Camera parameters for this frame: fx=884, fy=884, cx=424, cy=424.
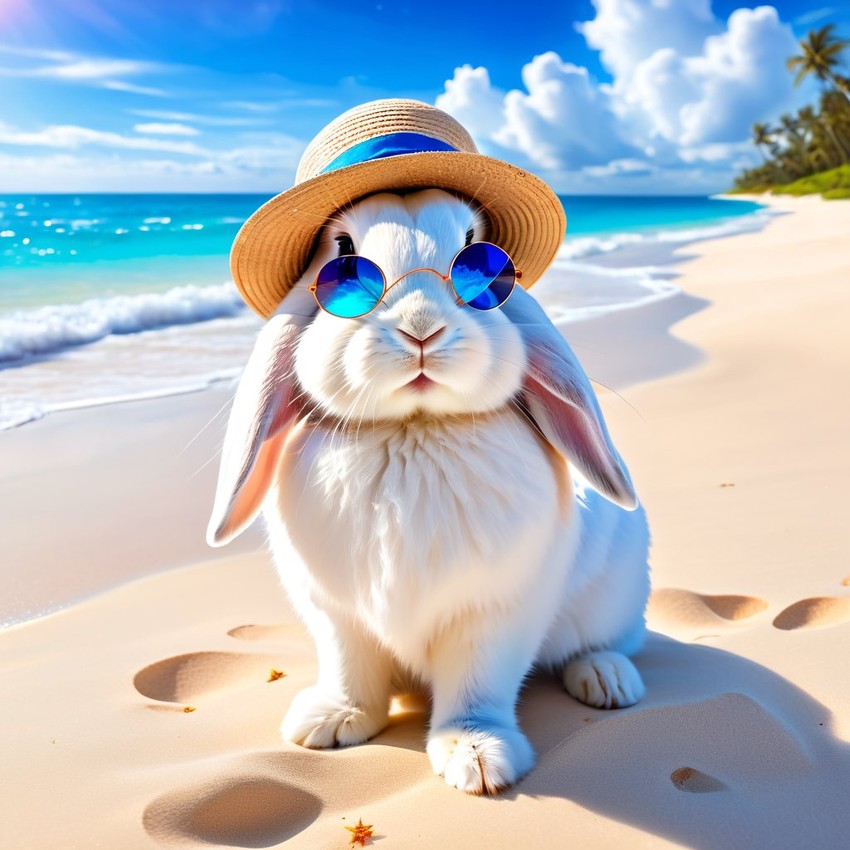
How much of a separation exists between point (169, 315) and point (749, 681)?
8596 millimetres

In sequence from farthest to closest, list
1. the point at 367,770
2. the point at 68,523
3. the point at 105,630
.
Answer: the point at 68,523, the point at 105,630, the point at 367,770

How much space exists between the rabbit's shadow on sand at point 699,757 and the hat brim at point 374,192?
1031 millimetres

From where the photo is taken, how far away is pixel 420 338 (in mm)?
1531

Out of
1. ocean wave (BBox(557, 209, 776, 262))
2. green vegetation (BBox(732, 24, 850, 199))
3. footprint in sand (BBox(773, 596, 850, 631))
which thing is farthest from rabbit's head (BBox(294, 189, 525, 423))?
green vegetation (BBox(732, 24, 850, 199))

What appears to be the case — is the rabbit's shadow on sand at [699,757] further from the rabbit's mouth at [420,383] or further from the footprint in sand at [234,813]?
the rabbit's mouth at [420,383]

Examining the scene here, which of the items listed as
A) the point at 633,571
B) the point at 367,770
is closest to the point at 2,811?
the point at 367,770

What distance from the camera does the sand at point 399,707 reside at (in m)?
1.58

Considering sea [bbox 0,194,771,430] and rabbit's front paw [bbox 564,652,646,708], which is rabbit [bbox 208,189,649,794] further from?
sea [bbox 0,194,771,430]

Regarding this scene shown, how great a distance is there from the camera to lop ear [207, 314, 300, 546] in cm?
169

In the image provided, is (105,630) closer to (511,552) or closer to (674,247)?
(511,552)

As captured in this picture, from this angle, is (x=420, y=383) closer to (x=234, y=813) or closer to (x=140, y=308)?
(x=234, y=813)

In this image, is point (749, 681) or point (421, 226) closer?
point (421, 226)

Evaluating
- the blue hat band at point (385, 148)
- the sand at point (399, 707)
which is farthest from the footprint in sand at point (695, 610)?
the blue hat band at point (385, 148)

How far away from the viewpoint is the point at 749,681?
205cm
